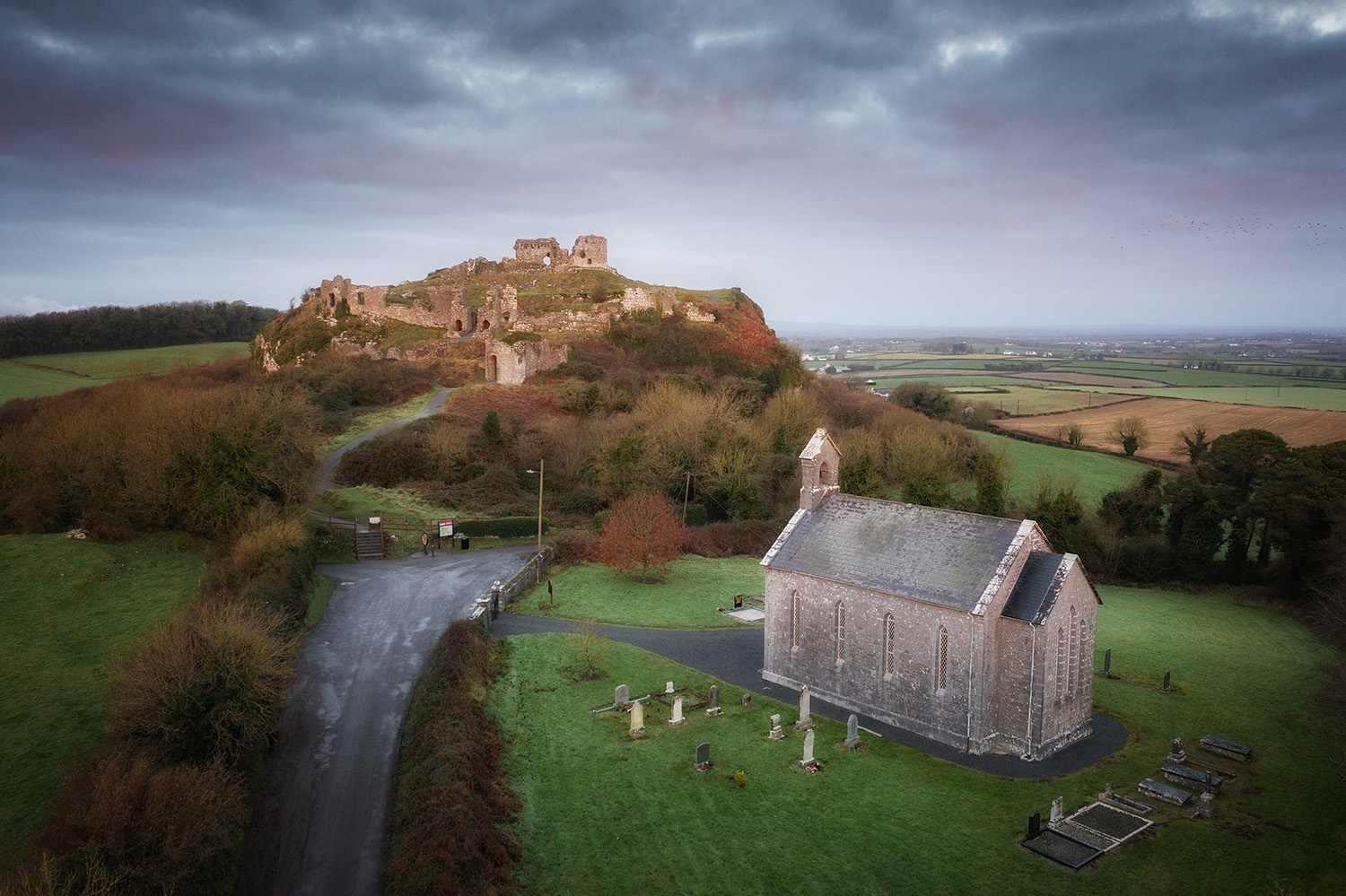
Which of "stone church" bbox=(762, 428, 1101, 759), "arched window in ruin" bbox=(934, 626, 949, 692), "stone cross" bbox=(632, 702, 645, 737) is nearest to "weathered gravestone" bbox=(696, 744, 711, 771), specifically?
"stone cross" bbox=(632, 702, 645, 737)

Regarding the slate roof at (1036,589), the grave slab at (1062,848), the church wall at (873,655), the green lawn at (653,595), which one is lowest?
the green lawn at (653,595)

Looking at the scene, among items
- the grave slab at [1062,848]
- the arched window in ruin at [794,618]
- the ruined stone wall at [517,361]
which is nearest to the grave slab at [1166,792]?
the grave slab at [1062,848]

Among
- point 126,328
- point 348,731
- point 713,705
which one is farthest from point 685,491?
point 126,328

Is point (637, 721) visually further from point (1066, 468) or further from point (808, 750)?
point (1066, 468)

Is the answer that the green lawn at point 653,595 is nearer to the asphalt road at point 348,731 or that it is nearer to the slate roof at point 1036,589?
the asphalt road at point 348,731

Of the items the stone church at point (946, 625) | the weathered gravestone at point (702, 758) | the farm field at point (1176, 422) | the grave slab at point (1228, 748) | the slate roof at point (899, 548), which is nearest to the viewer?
the weathered gravestone at point (702, 758)

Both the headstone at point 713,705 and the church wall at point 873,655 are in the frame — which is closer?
the church wall at point 873,655

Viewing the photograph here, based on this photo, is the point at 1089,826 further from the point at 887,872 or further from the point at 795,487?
the point at 795,487
